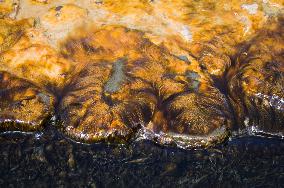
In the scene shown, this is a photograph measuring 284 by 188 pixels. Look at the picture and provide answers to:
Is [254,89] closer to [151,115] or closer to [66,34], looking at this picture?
[151,115]

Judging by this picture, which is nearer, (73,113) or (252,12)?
(73,113)

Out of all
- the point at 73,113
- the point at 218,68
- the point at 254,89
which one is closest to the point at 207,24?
the point at 218,68

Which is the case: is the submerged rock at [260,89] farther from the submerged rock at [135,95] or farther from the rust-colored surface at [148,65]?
the submerged rock at [135,95]

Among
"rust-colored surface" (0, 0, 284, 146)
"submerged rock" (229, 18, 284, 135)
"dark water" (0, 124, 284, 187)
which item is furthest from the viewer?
"submerged rock" (229, 18, 284, 135)

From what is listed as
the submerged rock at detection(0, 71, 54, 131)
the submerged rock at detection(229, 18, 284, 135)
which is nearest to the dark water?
the submerged rock at detection(0, 71, 54, 131)

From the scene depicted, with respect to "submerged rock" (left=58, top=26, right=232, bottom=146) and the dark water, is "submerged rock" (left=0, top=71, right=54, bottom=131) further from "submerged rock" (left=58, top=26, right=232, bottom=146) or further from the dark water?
"submerged rock" (left=58, top=26, right=232, bottom=146)

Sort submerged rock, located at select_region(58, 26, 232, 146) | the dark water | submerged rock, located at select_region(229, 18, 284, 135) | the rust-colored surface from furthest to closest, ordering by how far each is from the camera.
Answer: submerged rock, located at select_region(229, 18, 284, 135) < the rust-colored surface < submerged rock, located at select_region(58, 26, 232, 146) < the dark water
